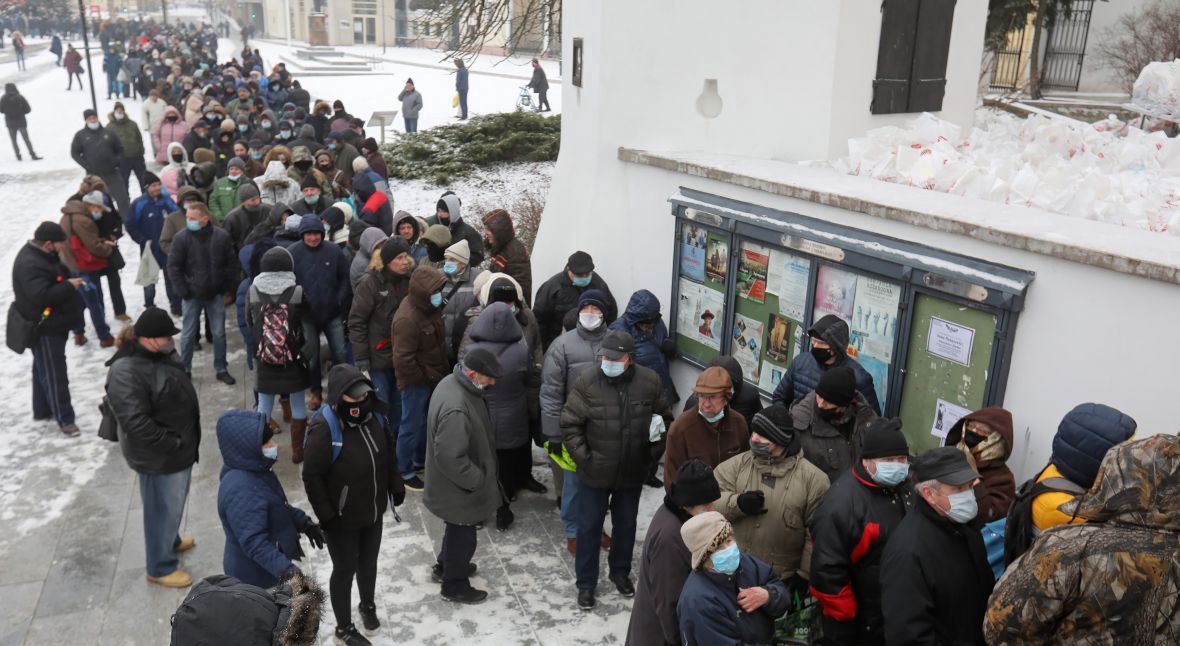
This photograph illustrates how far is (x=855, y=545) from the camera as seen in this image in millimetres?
4320

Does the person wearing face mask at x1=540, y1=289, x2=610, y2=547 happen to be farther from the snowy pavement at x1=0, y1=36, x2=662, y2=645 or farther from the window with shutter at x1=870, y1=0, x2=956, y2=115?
the window with shutter at x1=870, y1=0, x2=956, y2=115

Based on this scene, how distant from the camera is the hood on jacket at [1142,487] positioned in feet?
9.94

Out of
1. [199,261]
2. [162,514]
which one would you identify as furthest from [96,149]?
[162,514]

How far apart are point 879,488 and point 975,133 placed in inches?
242

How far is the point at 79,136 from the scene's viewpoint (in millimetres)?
14898

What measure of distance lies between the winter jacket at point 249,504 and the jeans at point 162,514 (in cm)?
130

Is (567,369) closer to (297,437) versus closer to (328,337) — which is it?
(297,437)

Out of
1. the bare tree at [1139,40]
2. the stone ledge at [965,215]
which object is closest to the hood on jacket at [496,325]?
the stone ledge at [965,215]

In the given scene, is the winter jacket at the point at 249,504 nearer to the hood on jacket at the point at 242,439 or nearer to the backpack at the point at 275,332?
the hood on jacket at the point at 242,439

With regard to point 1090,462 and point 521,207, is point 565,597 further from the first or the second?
point 521,207

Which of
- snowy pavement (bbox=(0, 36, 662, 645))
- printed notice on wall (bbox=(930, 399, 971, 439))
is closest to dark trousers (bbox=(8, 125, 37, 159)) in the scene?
snowy pavement (bbox=(0, 36, 662, 645))

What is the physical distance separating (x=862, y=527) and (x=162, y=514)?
4.46 meters

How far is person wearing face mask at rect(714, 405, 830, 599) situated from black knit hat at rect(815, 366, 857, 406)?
1.30 feet

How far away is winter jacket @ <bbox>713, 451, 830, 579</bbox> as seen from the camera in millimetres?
4770
